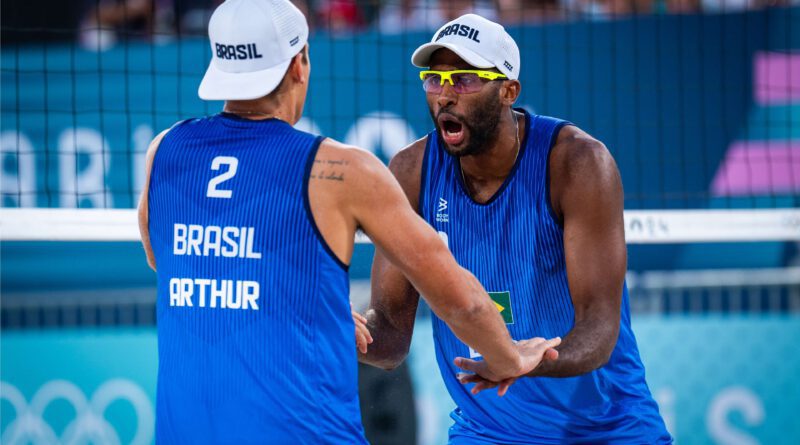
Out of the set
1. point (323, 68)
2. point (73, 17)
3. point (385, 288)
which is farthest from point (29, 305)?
point (385, 288)

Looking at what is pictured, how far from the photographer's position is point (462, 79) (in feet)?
13.6

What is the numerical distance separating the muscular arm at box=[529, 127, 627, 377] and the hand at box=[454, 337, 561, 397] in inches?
6.3

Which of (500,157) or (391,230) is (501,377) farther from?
(500,157)

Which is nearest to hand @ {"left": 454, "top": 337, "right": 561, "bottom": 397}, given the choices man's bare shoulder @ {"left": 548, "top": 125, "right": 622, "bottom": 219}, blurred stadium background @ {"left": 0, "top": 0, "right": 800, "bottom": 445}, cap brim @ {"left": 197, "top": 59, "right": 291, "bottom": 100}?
man's bare shoulder @ {"left": 548, "top": 125, "right": 622, "bottom": 219}

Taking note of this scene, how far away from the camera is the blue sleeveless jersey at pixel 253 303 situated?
294cm

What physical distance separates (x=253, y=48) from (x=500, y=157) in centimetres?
136

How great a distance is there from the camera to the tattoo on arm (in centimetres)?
294

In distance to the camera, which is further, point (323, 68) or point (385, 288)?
point (323, 68)

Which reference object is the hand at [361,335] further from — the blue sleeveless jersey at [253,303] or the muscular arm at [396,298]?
the blue sleeveless jersey at [253,303]

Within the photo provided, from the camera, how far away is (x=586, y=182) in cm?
401

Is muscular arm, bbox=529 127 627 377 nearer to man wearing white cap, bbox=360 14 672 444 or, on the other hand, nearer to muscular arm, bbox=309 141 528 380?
man wearing white cap, bbox=360 14 672 444

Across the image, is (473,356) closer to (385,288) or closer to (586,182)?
(385,288)

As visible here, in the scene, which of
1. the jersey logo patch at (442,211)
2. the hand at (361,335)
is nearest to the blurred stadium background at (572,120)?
the jersey logo patch at (442,211)

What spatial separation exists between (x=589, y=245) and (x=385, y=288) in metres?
0.84
